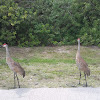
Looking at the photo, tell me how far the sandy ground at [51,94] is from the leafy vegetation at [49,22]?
5482mm

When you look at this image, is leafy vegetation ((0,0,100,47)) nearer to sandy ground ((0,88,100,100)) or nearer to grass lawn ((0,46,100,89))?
grass lawn ((0,46,100,89))

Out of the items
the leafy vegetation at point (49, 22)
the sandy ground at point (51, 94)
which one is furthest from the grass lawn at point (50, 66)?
the leafy vegetation at point (49, 22)

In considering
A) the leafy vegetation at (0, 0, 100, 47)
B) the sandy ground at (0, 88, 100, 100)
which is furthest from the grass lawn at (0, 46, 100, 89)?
the leafy vegetation at (0, 0, 100, 47)

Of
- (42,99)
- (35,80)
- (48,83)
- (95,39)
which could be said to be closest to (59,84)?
(48,83)

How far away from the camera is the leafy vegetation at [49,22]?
1155 centimetres

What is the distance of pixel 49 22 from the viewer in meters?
13.0

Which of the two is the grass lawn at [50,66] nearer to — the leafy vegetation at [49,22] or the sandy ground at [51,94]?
the sandy ground at [51,94]

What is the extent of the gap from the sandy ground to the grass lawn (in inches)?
20.3

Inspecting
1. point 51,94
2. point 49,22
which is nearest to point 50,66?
point 51,94

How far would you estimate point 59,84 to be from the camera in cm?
700

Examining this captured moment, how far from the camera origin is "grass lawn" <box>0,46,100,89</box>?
7.19 metres

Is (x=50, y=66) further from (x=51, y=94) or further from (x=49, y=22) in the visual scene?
(x=49, y=22)

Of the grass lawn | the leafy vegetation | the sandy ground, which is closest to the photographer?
the sandy ground

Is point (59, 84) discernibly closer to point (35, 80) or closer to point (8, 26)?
point (35, 80)
